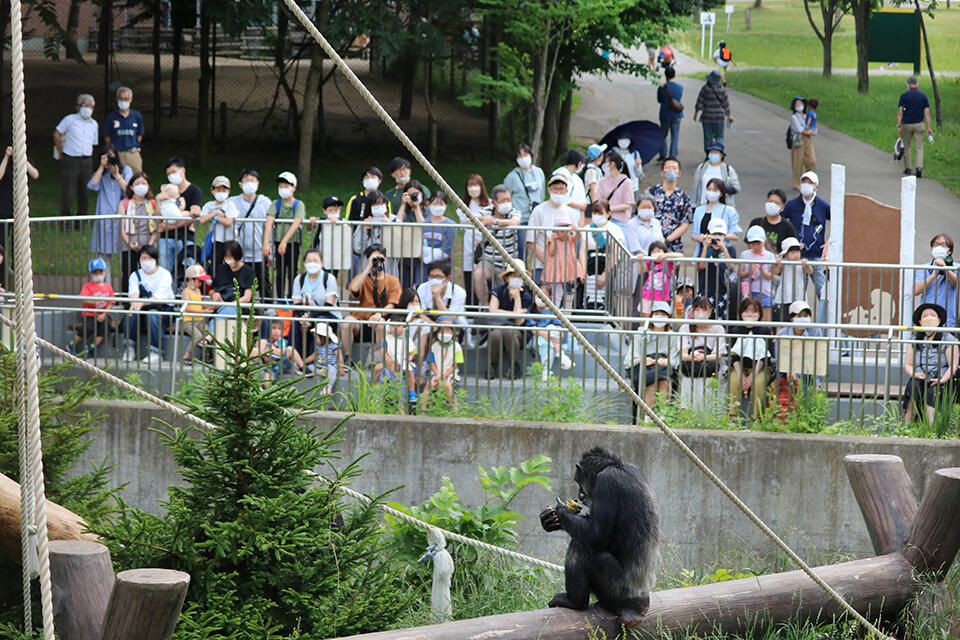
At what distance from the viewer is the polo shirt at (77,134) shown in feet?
53.9

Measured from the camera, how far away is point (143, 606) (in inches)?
160

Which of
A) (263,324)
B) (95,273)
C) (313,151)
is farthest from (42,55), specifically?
(263,324)

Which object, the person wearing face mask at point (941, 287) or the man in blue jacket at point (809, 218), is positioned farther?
the man in blue jacket at point (809, 218)

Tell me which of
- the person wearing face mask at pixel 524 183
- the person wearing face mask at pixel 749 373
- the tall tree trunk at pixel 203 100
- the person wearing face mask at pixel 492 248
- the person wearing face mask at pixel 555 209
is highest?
the tall tree trunk at pixel 203 100

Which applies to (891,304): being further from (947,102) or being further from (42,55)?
(947,102)

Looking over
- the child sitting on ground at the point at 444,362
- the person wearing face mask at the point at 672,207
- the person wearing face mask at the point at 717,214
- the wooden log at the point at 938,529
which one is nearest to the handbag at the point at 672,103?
the person wearing face mask at the point at 672,207

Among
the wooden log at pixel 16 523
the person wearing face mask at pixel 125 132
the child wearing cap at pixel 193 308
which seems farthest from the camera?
the person wearing face mask at pixel 125 132

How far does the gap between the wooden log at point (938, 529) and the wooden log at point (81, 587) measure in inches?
160

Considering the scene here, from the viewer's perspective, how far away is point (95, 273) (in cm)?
1135

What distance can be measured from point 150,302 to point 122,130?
8.15 metres

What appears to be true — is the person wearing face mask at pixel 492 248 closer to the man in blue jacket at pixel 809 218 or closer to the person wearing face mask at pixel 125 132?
the man in blue jacket at pixel 809 218

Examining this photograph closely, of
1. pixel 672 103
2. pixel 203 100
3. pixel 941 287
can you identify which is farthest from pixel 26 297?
pixel 672 103

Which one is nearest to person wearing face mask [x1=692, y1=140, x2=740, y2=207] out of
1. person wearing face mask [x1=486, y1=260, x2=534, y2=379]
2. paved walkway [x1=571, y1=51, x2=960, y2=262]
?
paved walkway [x1=571, y1=51, x2=960, y2=262]

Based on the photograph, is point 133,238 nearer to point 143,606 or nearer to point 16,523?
point 16,523
